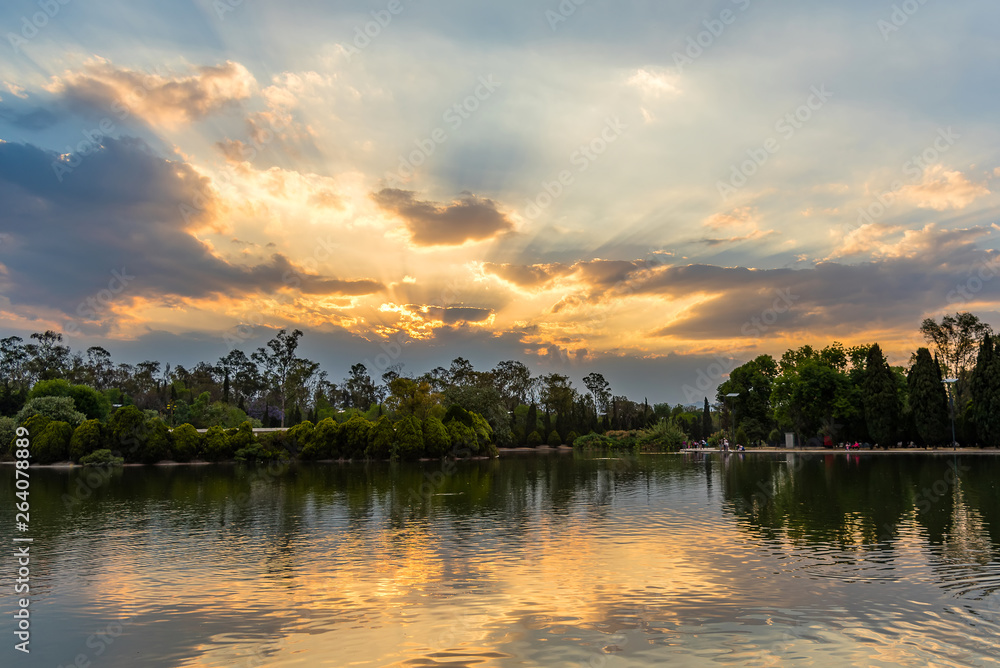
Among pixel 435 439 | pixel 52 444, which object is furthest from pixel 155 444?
pixel 435 439

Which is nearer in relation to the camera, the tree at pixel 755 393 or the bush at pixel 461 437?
the bush at pixel 461 437

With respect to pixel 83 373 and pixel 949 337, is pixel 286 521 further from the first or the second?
pixel 83 373

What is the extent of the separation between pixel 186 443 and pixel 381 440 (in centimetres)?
1679

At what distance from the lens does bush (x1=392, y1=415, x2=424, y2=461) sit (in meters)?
57.7

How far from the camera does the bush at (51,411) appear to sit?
190ft

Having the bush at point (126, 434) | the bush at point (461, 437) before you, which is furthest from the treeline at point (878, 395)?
the bush at point (126, 434)

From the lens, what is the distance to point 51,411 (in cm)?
5803

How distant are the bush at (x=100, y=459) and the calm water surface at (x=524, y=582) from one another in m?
32.4

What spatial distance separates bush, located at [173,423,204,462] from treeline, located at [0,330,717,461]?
0.09 metres

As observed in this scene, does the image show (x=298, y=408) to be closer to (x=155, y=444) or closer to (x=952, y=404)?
(x=155, y=444)

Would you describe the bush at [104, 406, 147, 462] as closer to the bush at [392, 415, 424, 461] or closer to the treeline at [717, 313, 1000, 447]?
the bush at [392, 415, 424, 461]

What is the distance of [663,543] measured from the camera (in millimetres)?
15609

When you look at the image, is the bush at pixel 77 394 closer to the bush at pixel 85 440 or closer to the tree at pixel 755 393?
the bush at pixel 85 440

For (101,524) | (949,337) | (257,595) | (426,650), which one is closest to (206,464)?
(101,524)
